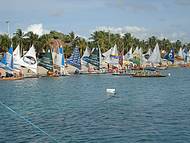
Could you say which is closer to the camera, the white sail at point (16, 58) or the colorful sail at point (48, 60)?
the white sail at point (16, 58)

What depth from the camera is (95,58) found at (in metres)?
139

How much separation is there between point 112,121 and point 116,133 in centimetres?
589

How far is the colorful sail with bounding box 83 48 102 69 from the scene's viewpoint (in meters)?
139

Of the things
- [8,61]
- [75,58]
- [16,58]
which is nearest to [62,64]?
[75,58]

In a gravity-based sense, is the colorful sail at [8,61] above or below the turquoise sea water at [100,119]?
above

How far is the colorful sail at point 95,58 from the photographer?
139000 mm

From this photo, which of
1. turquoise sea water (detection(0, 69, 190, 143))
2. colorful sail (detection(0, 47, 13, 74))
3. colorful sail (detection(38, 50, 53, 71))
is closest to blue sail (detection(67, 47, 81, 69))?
colorful sail (detection(38, 50, 53, 71))

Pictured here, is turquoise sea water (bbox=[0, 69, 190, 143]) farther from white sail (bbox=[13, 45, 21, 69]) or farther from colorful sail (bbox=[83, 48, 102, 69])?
colorful sail (bbox=[83, 48, 102, 69])

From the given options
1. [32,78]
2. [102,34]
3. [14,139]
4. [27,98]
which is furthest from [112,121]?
[102,34]

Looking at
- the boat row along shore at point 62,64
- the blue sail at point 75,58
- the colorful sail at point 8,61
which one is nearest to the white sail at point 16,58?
the boat row along shore at point 62,64

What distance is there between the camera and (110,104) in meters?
58.9

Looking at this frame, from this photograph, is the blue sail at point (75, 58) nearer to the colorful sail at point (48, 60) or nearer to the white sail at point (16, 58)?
the colorful sail at point (48, 60)

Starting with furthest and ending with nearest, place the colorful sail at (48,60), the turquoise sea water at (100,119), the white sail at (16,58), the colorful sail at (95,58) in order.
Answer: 1. the colorful sail at (95,58)
2. the colorful sail at (48,60)
3. the white sail at (16,58)
4. the turquoise sea water at (100,119)

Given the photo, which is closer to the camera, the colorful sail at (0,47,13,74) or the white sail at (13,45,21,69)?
the colorful sail at (0,47,13,74)
